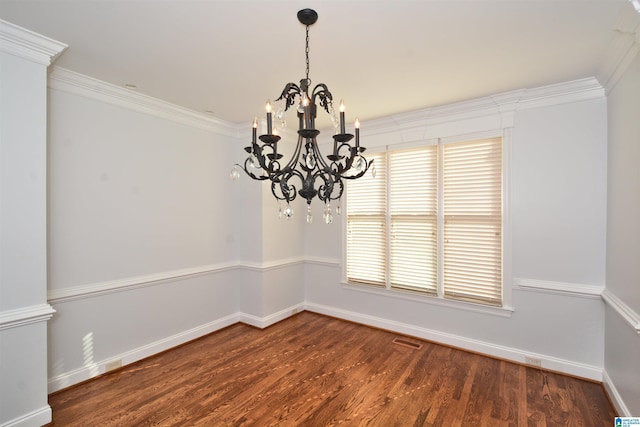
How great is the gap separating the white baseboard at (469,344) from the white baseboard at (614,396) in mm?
96

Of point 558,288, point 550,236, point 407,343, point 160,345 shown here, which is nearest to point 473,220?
point 550,236

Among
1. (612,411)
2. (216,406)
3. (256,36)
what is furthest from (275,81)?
Answer: (612,411)

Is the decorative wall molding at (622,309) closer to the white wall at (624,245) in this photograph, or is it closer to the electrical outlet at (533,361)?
the white wall at (624,245)

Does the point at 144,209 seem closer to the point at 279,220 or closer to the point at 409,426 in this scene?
the point at 279,220

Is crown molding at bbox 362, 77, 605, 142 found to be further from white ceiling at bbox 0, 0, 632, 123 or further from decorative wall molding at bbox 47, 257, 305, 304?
decorative wall molding at bbox 47, 257, 305, 304

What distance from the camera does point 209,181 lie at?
12.5 ft

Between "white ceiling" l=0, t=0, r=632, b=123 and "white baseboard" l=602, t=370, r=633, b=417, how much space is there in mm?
2547

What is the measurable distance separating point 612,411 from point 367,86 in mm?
3248

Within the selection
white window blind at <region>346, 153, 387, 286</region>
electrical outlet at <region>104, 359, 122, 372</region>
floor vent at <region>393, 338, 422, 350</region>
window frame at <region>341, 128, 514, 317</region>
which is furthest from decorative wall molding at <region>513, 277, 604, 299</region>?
electrical outlet at <region>104, 359, 122, 372</region>

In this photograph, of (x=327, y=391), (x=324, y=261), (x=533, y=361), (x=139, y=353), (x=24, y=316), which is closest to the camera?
(x=24, y=316)

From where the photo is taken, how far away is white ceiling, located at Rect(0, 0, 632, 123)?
1774 mm

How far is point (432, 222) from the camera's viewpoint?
3555 mm

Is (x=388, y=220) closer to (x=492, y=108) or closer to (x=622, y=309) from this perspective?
(x=492, y=108)

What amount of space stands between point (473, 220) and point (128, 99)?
147 inches
